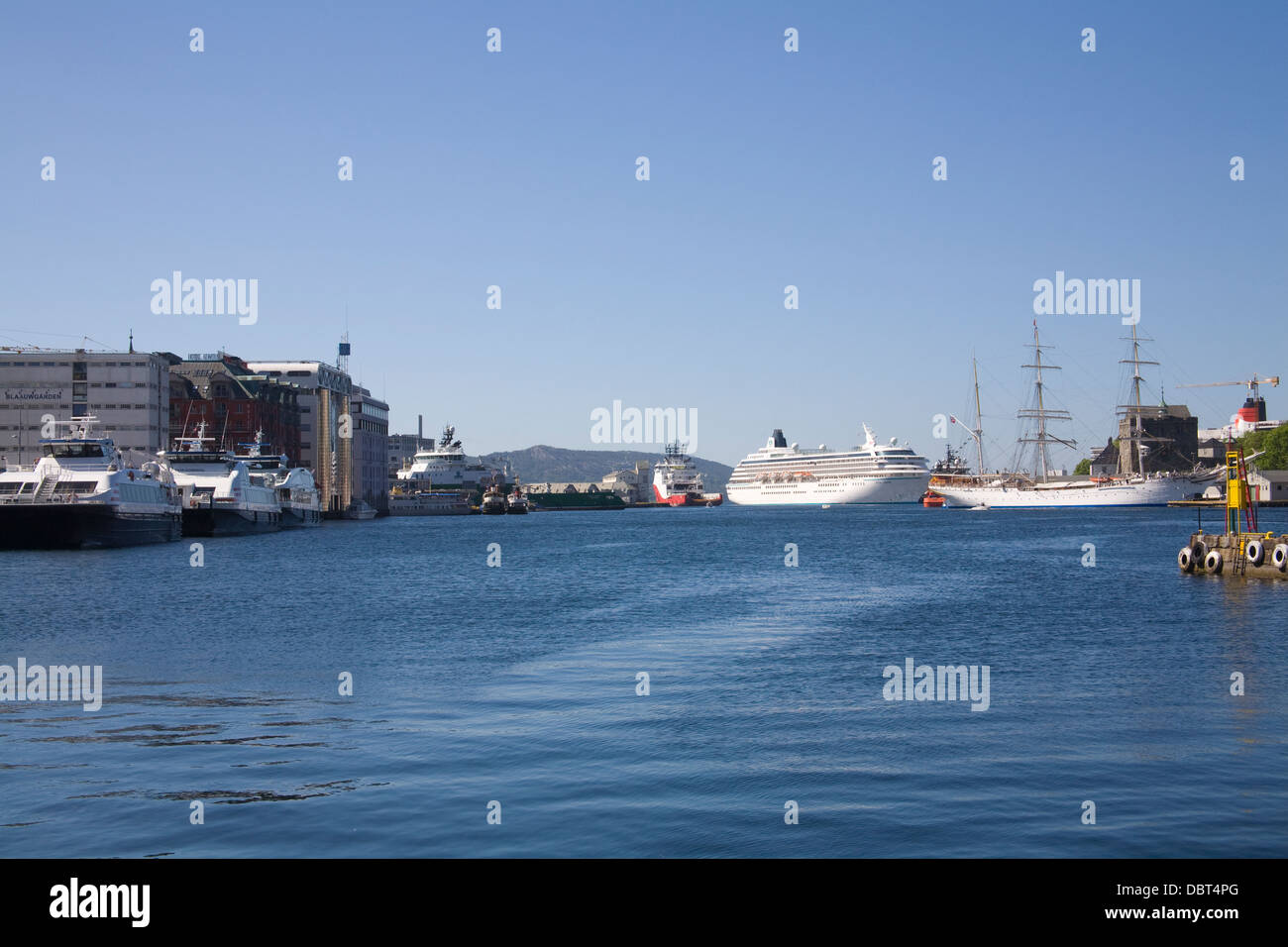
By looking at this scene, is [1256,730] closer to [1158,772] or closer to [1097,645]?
[1158,772]

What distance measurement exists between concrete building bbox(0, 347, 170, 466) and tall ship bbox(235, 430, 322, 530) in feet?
42.9

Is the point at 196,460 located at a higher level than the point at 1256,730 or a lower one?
higher

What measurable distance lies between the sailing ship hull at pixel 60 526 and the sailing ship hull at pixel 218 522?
76.6 ft

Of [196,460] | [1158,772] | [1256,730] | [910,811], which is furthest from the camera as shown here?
[196,460]

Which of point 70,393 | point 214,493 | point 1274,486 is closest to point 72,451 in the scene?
point 214,493

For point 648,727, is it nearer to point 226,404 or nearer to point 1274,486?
point 226,404

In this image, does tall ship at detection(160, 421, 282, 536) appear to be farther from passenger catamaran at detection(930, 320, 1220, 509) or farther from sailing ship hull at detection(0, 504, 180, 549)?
passenger catamaran at detection(930, 320, 1220, 509)

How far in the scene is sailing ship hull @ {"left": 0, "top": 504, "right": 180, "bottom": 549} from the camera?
72.8 metres

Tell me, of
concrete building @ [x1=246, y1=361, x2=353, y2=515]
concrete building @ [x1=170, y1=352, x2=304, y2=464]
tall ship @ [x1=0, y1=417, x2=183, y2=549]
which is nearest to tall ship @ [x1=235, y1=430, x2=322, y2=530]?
concrete building @ [x1=170, y1=352, x2=304, y2=464]

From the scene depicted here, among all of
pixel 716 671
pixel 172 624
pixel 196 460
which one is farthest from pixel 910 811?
pixel 196 460

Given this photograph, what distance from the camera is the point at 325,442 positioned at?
176 meters

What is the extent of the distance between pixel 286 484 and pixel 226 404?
27.1 meters
